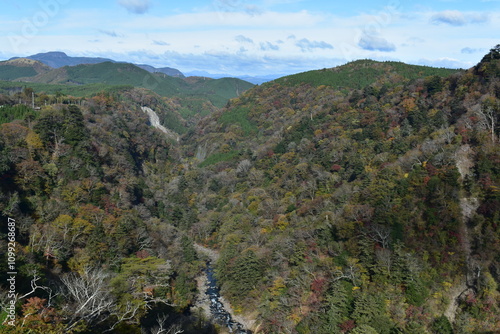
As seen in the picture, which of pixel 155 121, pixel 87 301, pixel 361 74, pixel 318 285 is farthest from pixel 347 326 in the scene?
pixel 155 121

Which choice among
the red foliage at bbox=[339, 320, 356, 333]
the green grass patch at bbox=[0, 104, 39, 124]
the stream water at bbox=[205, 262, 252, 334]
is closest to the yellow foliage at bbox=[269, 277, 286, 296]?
the stream water at bbox=[205, 262, 252, 334]

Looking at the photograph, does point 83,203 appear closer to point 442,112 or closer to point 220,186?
point 220,186

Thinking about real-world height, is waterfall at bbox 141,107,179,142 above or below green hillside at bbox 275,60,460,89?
below

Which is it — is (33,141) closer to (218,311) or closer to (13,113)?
(13,113)

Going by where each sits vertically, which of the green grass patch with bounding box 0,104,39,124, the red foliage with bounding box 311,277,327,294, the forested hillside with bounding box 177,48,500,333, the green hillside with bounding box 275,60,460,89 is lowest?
the red foliage with bounding box 311,277,327,294

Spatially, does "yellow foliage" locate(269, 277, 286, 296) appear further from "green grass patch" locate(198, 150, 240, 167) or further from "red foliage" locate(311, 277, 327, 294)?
"green grass patch" locate(198, 150, 240, 167)

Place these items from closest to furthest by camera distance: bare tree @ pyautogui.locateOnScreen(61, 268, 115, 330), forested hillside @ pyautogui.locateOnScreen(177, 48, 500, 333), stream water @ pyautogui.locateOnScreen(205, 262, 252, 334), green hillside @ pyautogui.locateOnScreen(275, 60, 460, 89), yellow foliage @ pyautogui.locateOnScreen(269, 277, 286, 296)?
bare tree @ pyautogui.locateOnScreen(61, 268, 115, 330)
forested hillside @ pyautogui.locateOnScreen(177, 48, 500, 333)
yellow foliage @ pyautogui.locateOnScreen(269, 277, 286, 296)
stream water @ pyautogui.locateOnScreen(205, 262, 252, 334)
green hillside @ pyautogui.locateOnScreen(275, 60, 460, 89)

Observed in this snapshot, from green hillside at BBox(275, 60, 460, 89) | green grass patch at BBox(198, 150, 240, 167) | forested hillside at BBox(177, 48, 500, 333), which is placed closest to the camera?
forested hillside at BBox(177, 48, 500, 333)
